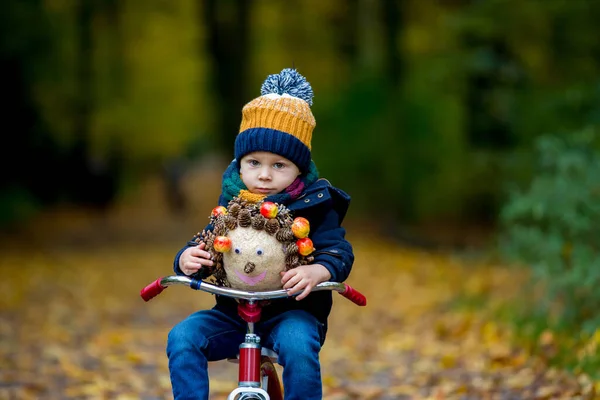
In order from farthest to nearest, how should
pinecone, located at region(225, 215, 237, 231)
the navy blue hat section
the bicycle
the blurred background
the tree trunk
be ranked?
the tree trunk → the blurred background → the navy blue hat section → pinecone, located at region(225, 215, 237, 231) → the bicycle

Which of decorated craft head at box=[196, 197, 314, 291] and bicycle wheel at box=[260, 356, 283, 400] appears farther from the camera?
bicycle wheel at box=[260, 356, 283, 400]

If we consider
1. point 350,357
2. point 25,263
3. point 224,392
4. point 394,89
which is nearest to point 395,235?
point 394,89

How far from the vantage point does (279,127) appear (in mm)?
3385

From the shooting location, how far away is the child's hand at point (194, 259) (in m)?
3.27

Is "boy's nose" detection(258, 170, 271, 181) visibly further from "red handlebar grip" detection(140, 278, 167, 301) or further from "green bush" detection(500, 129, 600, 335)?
"green bush" detection(500, 129, 600, 335)

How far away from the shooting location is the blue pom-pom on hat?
3566mm

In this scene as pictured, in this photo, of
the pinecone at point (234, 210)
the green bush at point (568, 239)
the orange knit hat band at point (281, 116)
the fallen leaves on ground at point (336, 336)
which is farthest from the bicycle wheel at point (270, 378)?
the green bush at point (568, 239)

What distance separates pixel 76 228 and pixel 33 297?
27.8 feet

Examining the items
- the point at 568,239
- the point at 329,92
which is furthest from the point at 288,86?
the point at 329,92

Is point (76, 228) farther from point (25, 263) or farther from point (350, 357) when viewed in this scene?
point (350, 357)

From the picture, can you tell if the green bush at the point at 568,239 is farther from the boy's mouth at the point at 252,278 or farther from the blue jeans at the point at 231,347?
the boy's mouth at the point at 252,278

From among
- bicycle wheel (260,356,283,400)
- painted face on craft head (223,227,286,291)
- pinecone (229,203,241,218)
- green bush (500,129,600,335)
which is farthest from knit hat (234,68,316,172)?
green bush (500,129,600,335)

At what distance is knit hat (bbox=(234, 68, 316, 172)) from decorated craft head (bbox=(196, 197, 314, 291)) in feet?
0.80

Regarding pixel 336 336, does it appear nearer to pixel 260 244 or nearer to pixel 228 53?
pixel 260 244
